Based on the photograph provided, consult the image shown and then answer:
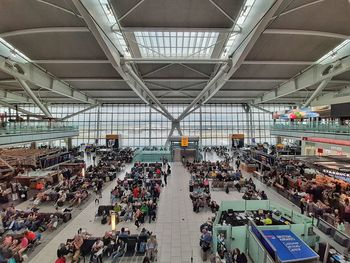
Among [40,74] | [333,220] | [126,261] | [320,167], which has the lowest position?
A: [126,261]

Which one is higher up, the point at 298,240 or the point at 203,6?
the point at 203,6

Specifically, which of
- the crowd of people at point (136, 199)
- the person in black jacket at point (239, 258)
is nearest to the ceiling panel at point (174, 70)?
the crowd of people at point (136, 199)

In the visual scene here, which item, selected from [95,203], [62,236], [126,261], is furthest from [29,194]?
[126,261]

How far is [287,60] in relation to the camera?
56.9 feet

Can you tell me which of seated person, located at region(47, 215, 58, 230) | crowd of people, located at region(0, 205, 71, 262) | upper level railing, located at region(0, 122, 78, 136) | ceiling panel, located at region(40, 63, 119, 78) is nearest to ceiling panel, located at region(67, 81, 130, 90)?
ceiling panel, located at region(40, 63, 119, 78)

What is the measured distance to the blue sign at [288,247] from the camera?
6801 millimetres

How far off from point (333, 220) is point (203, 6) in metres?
12.5

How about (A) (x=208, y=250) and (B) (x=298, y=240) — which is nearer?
(B) (x=298, y=240)

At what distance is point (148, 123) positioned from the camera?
1666 inches

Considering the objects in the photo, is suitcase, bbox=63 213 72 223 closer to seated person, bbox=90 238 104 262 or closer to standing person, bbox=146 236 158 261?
seated person, bbox=90 238 104 262

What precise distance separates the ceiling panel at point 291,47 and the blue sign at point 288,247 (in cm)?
1158

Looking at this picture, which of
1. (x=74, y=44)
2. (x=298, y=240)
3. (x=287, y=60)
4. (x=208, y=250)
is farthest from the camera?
(x=287, y=60)

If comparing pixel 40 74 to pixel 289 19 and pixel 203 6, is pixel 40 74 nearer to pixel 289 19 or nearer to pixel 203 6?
pixel 203 6

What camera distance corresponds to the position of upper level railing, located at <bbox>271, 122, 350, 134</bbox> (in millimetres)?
14962
